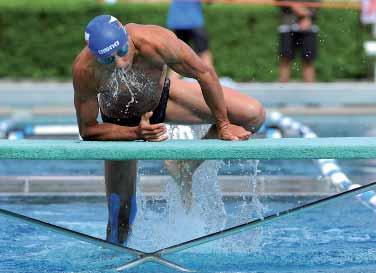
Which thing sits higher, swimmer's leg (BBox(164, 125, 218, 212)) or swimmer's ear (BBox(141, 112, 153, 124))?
swimmer's ear (BBox(141, 112, 153, 124))

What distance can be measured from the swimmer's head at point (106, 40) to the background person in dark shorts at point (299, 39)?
8.74m

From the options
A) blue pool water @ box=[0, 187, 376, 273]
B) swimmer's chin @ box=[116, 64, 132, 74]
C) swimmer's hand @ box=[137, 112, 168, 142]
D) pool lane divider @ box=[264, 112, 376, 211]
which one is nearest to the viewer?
swimmer's chin @ box=[116, 64, 132, 74]

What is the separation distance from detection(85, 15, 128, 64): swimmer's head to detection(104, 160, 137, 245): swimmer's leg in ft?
2.47

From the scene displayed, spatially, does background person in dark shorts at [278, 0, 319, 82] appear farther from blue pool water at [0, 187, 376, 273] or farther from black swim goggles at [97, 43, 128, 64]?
black swim goggles at [97, 43, 128, 64]

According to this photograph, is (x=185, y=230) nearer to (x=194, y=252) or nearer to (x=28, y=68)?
(x=194, y=252)

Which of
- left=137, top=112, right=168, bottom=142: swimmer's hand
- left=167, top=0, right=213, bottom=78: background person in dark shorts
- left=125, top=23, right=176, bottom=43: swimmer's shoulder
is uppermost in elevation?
left=167, top=0, right=213, bottom=78: background person in dark shorts

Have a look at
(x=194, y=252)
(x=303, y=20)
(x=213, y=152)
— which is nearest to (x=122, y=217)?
(x=194, y=252)

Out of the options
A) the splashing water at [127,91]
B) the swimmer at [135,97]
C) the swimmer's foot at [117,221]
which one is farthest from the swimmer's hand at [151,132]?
the swimmer's foot at [117,221]

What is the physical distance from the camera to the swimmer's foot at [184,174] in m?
6.32

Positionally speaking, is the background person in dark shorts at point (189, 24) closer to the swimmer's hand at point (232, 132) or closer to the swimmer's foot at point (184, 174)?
the swimmer's foot at point (184, 174)

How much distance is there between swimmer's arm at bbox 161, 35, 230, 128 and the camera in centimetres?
539

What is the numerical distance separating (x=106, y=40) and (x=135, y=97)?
58 centimetres

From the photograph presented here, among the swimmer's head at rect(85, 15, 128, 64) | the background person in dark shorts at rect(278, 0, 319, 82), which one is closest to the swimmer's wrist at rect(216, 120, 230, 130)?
the swimmer's head at rect(85, 15, 128, 64)

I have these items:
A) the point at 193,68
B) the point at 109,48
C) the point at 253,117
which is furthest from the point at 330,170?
the point at 109,48
